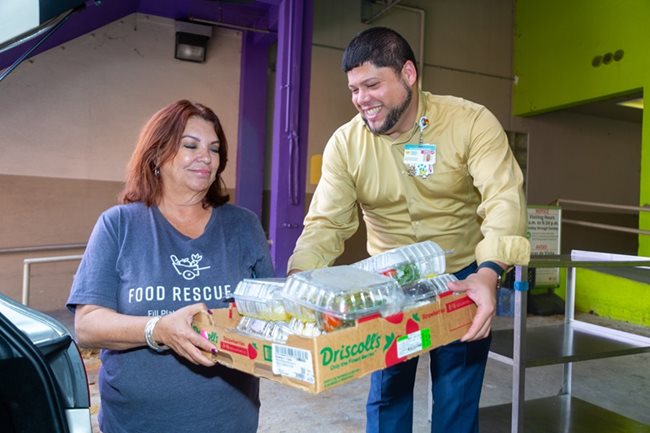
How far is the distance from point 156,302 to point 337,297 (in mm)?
529

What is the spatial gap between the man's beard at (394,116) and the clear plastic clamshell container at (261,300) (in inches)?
28.9

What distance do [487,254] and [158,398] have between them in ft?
2.98

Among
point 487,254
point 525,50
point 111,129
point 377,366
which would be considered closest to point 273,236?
A: point 111,129

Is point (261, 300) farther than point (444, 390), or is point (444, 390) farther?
point (444, 390)

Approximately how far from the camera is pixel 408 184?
1705 mm

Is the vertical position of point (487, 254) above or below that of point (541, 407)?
above

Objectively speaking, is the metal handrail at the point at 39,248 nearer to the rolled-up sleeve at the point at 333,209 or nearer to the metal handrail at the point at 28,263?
the metal handrail at the point at 28,263

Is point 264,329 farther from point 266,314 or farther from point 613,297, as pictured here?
point 613,297

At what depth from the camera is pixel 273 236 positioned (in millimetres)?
4391

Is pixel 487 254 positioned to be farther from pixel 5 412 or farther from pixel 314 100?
pixel 314 100

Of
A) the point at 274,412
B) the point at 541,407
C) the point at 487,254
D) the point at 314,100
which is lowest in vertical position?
the point at 274,412

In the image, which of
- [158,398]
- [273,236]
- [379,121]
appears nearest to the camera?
[158,398]

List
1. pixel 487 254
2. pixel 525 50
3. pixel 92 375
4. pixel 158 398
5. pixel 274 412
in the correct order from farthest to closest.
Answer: pixel 525 50
pixel 92 375
pixel 274 412
pixel 487 254
pixel 158 398

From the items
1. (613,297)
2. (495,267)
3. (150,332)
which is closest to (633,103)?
(613,297)
